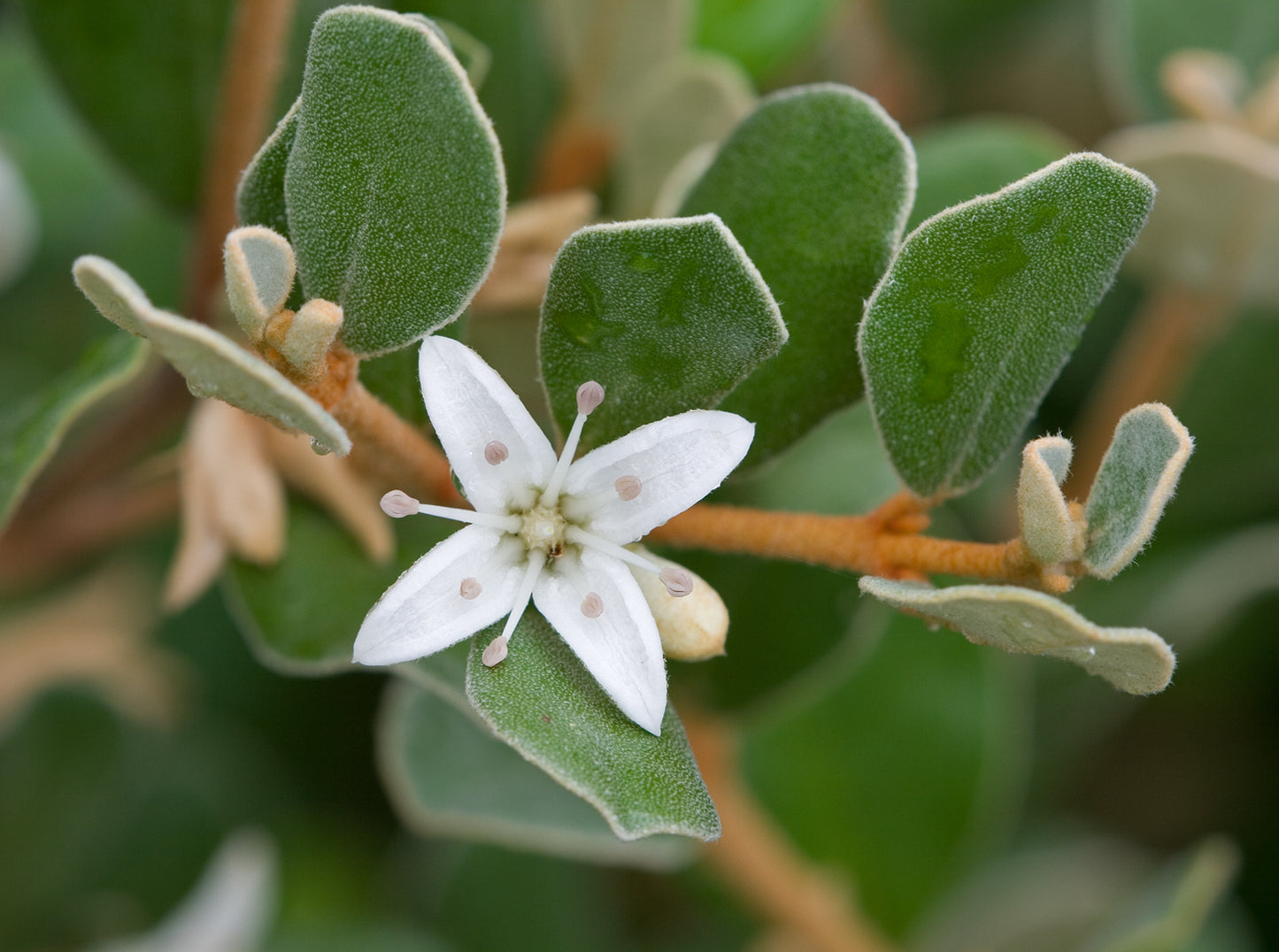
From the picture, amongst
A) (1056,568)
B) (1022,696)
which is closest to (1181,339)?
(1022,696)

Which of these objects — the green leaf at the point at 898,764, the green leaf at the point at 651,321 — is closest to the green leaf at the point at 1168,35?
the green leaf at the point at 898,764

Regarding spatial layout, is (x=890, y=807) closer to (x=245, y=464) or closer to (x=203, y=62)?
(x=245, y=464)

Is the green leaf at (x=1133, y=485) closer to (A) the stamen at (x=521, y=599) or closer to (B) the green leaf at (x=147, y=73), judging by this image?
(A) the stamen at (x=521, y=599)

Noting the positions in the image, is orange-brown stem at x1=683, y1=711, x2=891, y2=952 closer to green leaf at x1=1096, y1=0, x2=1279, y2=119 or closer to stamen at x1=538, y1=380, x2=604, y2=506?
stamen at x1=538, y1=380, x2=604, y2=506

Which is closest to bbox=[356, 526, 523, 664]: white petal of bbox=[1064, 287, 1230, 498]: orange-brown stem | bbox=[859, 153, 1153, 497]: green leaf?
bbox=[859, 153, 1153, 497]: green leaf

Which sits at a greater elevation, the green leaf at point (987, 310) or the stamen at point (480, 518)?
the green leaf at point (987, 310)

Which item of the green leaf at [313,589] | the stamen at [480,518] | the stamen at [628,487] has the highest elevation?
the stamen at [628,487]
